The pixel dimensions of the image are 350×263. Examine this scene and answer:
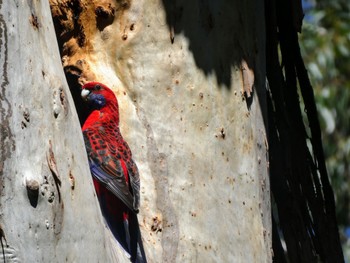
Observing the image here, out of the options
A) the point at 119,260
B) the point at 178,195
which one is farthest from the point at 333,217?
the point at 119,260

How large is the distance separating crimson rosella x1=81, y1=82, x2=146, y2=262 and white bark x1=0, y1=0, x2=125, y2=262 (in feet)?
1.99

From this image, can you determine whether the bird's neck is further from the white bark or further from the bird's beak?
the white bark

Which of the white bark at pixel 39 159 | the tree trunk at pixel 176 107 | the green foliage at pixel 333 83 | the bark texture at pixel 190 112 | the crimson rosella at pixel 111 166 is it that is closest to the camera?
the white bark at pixel 39 159

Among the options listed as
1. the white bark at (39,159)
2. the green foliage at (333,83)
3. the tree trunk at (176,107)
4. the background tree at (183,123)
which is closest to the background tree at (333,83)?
the green foliage at (333,83)

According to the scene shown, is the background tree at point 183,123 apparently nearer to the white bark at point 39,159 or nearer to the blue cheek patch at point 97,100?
the white bark at point 39,159

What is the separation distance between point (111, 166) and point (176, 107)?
563 mm

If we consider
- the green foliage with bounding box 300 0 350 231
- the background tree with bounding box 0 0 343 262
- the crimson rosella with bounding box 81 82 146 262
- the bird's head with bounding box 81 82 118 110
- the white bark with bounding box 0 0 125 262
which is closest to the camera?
the white bark with bounding box 0 0 125 262

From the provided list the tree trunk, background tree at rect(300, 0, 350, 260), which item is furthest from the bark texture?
background tree at rect(300, 0, 350, 260)

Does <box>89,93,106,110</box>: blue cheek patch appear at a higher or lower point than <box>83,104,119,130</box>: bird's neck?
higher

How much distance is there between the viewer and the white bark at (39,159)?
2.77 meters

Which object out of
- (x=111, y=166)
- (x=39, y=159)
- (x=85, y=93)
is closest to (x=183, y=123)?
(x=111, y=166)

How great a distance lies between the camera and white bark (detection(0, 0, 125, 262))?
277cm

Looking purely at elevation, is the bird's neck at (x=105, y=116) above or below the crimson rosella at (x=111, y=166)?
above

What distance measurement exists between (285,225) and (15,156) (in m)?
1.84
